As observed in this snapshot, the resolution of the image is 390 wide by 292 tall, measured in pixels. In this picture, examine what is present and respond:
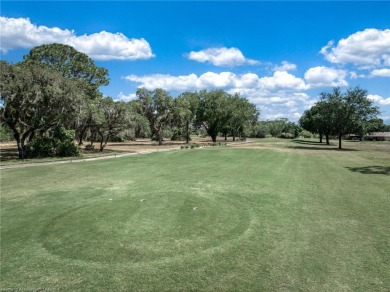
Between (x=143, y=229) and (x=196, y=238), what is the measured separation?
1.46 metres

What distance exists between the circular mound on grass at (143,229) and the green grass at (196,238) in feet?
0.08

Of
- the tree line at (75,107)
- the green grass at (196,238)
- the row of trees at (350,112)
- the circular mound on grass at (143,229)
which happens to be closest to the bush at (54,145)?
the tree line at (75,107)

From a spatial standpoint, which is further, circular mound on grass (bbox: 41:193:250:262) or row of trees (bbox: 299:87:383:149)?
row of trees (bbox: 299:87:383:149)

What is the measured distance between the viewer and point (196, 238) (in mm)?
7238

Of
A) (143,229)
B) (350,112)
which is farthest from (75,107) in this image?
(350,112)

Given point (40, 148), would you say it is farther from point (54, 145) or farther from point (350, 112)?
point (350, 112)

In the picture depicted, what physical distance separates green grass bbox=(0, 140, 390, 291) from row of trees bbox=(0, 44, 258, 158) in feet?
49.4

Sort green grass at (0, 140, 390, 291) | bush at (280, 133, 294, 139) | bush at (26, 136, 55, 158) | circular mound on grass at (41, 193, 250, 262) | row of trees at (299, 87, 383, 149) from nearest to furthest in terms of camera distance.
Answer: green grass at (0, 140, 390, 291)
circular mound on grass at (41, 193, 250, 262)
bush at (26, 136, 55, 158)
row of trees at (299, 87, 383, 149)
bush at (280, 133, 294, 139)

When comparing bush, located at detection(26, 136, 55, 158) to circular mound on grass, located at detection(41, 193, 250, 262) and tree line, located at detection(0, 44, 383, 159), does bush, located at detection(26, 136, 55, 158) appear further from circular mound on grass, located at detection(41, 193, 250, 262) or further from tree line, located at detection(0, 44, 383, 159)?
circular mound on grass, located at detection(41, 193, 250, 262)

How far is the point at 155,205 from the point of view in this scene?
1022 cm

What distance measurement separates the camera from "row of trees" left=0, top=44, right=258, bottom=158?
85.1 feet

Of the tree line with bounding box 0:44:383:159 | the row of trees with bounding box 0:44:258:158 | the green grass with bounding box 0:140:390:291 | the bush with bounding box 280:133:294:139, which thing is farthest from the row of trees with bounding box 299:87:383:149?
the bush with bounding box 280:133:294:139

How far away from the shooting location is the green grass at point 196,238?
5.47 metres

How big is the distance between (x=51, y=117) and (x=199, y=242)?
26.3 metres
